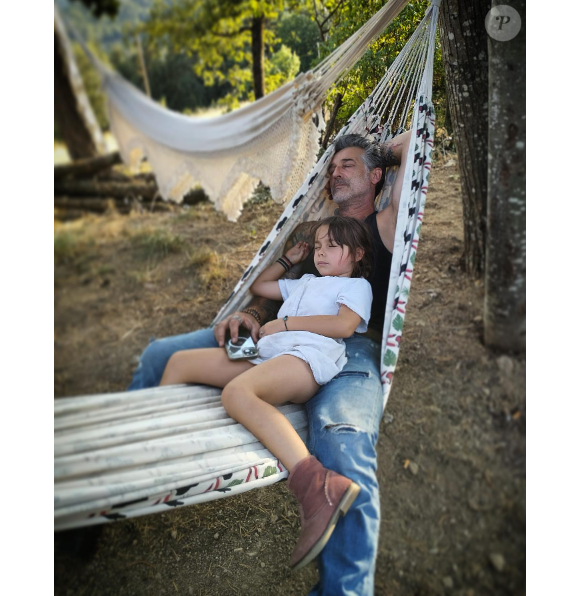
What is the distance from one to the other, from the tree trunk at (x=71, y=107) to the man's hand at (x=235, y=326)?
62cm

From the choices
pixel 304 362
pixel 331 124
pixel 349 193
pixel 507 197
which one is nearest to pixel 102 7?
pixel 331 124

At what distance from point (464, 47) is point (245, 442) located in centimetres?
114

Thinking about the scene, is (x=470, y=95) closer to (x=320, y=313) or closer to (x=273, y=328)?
(x=320, y=313)

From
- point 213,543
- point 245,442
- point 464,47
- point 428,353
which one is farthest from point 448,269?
point 213,543

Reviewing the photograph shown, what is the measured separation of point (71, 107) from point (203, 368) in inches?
30.4

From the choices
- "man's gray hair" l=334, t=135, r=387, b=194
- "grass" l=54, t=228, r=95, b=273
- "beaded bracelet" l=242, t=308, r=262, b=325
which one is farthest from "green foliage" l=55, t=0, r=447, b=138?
"beaded bracelet" l=242, t=308, r=262, b=325

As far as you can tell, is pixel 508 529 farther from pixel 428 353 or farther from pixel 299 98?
pixel 299 98

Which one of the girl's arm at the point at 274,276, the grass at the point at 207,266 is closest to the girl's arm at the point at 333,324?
the girl's arm at the point at 274,276

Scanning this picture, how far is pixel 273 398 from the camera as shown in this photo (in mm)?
1021

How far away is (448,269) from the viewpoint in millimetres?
1449

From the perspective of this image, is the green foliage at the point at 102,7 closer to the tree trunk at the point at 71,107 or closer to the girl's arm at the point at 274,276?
the tree trunk at the point at 71,107

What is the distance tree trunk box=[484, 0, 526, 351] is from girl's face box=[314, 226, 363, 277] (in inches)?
14.5

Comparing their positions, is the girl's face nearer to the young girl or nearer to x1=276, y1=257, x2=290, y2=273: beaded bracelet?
the young girl

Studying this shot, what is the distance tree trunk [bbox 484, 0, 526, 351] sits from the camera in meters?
1.05
